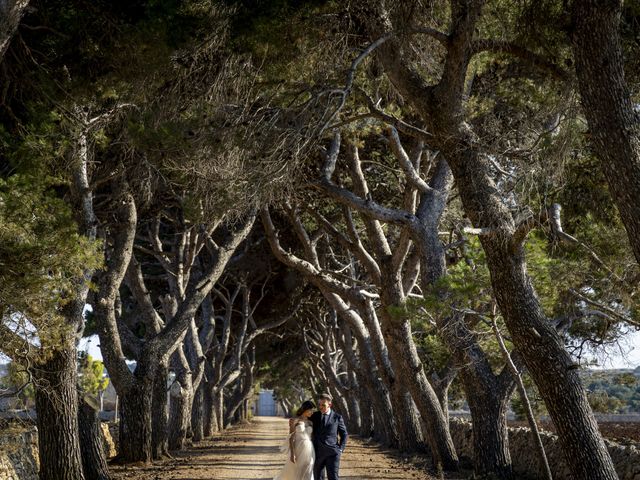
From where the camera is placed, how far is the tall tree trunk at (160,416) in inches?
630

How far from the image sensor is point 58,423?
9.70 m

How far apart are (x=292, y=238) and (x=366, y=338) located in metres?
3.33

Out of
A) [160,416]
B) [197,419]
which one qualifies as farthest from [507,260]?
[197,419]

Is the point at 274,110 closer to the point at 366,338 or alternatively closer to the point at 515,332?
the point at 515,332

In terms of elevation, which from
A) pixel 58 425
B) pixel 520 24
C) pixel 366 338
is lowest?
pixel 58 425

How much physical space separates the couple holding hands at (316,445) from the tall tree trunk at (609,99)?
14.7 ft

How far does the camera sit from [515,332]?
774cm

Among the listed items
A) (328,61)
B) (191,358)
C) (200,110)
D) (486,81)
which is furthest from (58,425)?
(191,358)

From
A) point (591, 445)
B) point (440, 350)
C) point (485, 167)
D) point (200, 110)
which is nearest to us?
point (591, 445)

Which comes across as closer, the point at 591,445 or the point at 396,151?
the point at 591,445

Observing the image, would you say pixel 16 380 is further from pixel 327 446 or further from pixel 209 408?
pixel 209 408

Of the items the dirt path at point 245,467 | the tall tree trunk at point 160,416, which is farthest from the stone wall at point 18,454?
the tall tree trunk at point 160,416

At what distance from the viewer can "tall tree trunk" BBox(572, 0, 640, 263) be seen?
20.4 ft

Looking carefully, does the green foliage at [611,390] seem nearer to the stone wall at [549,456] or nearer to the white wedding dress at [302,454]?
the stone wall at [549,456]
